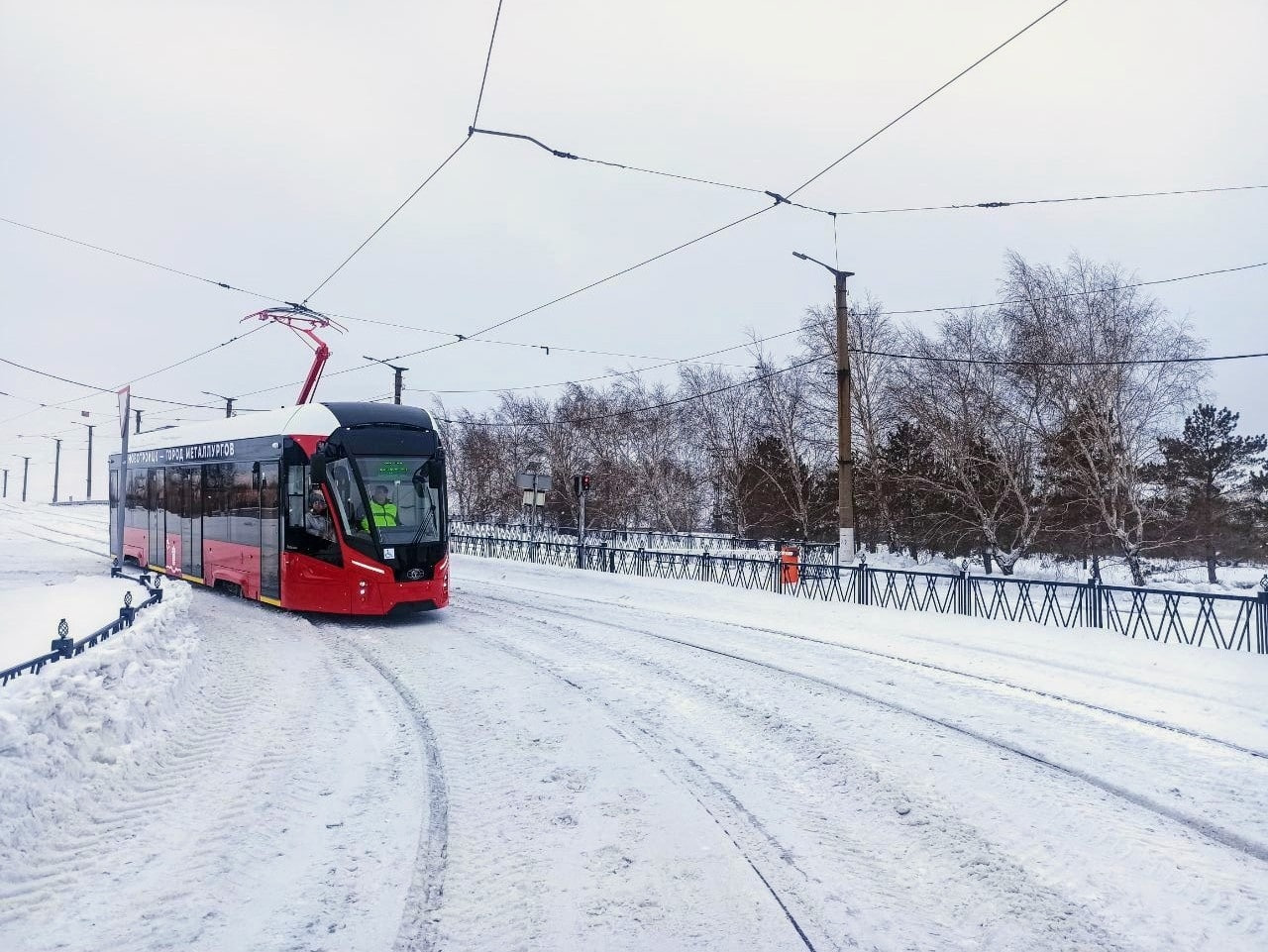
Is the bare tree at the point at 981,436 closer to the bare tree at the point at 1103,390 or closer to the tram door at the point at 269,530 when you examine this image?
the bare tree at the point at 1103,390

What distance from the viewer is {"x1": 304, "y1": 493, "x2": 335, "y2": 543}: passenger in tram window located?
39.9 ft

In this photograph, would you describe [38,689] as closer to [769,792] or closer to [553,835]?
[553,835]

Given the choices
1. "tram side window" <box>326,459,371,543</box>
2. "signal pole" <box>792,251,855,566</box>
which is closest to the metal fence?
"signal pole" <box>792,251,855,566</box>

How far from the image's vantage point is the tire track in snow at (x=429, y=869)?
10.9 feet

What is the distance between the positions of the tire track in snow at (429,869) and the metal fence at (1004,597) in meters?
10.6

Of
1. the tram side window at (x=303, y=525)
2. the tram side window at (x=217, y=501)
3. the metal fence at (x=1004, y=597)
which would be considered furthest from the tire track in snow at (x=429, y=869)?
the metal fence at (x=1004, y=597)

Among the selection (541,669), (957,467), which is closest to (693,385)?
(957,467)

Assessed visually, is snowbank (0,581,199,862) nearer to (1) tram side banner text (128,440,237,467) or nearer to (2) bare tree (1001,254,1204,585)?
(1) tram side banner text (128,440,237,467)

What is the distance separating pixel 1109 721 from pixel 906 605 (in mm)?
9060

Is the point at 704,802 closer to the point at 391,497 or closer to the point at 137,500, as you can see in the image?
the point at 391,497

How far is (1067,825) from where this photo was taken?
4.62 m

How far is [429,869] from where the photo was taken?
3.96m

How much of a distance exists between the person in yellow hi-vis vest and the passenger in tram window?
0.55m

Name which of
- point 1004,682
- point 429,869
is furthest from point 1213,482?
point 429,869
